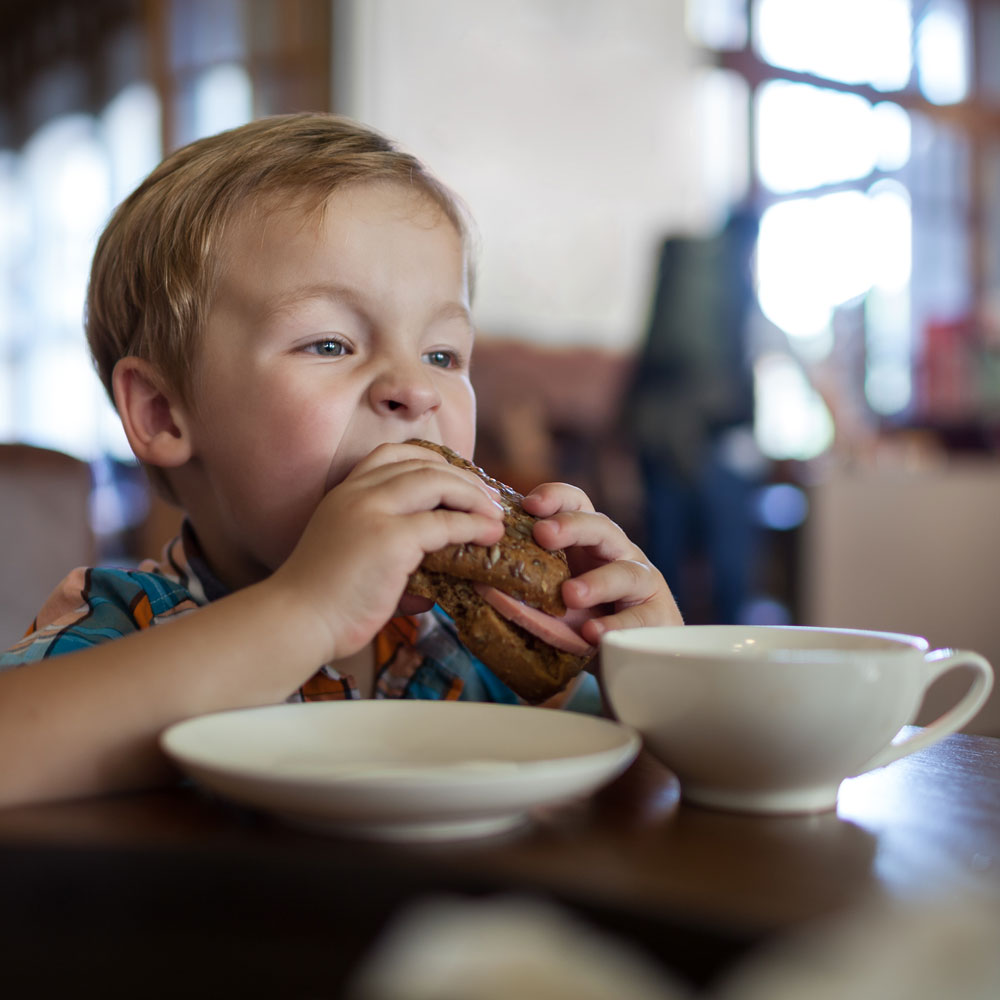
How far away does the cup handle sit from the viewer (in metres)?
0.54

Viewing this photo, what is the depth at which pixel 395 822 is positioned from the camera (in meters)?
0.43

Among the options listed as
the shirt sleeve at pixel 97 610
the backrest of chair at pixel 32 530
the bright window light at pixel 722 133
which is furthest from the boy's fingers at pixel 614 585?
the bright window light at pixel 722 133

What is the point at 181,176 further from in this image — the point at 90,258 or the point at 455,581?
the point at 455,581

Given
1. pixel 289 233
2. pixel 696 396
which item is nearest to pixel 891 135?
pixel 696 396

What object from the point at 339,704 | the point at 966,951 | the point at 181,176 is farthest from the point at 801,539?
the point at 966,951

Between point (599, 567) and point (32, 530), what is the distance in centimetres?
76

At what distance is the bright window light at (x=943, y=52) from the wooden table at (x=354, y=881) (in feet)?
23.2

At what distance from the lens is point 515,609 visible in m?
0.70

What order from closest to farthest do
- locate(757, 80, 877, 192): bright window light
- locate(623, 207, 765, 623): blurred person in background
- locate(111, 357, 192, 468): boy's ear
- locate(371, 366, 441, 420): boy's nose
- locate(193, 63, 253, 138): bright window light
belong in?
locate(371, 366, 441, 420): boy's nose → locate(111, 357, 192, 468): boy's ear → locate(623, 207, 765, 623): blurred person in background → locate(193, 63, 253, 138): bright window light → locate(757, 80, 877, 192): bright window light

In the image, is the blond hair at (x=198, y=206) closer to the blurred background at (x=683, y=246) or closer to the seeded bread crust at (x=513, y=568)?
the seeded bread crust at (x=513, y=568)

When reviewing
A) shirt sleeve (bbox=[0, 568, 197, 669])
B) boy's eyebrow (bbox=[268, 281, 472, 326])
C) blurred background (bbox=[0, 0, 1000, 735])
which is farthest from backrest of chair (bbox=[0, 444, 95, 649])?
blurred background (bbox=[0, 0, 1000, 735])

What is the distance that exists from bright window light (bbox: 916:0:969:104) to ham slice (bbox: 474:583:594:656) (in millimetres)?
6853

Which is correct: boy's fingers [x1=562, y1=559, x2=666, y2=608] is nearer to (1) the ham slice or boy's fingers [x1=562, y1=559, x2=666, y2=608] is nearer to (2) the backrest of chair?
(1) the ham slice

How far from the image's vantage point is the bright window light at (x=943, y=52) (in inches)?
259
